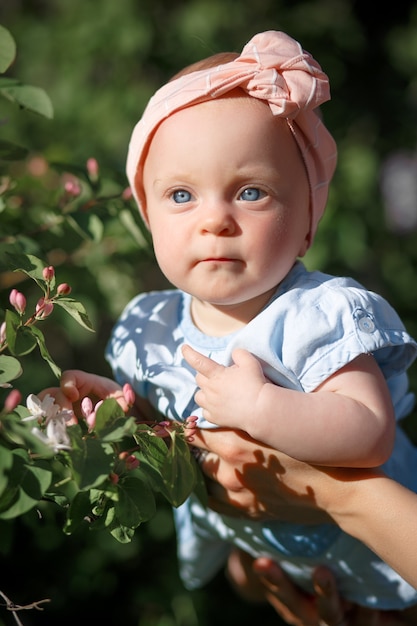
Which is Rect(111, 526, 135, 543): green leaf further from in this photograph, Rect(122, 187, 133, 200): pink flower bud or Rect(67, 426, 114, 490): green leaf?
Rect(122, 187, 133, 200): pink flower bud

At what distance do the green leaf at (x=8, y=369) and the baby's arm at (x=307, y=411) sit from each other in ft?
0.85

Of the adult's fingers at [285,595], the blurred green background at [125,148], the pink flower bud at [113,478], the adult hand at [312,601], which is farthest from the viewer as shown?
the blurred green background at [125,148]

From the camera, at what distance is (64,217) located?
68.5 inches

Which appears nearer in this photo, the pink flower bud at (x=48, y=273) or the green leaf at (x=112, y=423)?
the green leaf at (x=112, y=423)

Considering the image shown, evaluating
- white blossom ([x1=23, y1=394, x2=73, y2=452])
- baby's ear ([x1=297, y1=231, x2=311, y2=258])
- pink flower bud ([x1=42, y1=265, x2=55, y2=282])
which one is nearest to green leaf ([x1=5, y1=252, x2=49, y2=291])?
pink flower bud ([x1=42, y1=265, x2=55, y2=282])

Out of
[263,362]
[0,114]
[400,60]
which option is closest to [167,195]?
[263,362]

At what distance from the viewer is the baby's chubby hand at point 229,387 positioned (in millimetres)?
1171

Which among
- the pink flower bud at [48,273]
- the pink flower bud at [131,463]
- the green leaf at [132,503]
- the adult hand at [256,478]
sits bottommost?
the adult hand at [256,478]

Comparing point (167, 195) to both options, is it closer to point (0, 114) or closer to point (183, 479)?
point (183, 479)

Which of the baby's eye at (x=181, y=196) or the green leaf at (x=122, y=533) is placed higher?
the baby's eye at (x=181, y=196)

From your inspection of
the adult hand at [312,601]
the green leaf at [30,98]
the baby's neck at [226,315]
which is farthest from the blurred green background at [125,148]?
the adult hand at [312,601]

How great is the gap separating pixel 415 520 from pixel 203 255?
490 mm

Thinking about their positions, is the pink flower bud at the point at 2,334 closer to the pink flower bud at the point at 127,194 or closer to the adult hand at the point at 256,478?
the adult hand at the point at 256,478

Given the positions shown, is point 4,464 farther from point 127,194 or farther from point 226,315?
point 127,194
